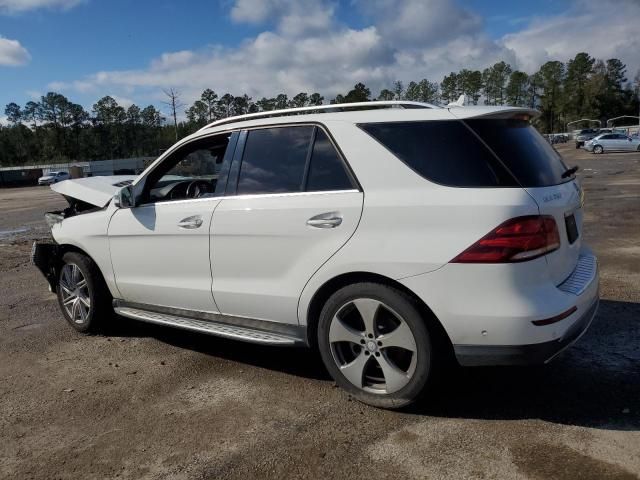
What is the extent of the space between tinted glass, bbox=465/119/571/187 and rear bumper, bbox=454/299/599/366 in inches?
34.3

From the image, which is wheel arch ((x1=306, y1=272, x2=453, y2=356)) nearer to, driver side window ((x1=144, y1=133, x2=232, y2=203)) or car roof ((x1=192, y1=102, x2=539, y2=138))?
car roof ((x1=192, y1=102, x2=539, y2=138))

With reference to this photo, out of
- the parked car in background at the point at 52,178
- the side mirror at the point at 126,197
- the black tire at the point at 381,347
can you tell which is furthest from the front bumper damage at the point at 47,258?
the parked car in background at the point at 52,178

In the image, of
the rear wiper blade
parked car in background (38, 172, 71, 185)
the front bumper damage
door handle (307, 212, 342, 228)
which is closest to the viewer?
door handle (307, 212, 342, 228)

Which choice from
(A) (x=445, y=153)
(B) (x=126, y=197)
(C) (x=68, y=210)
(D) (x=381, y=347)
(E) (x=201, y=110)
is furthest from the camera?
(E) (x=201, y=110)

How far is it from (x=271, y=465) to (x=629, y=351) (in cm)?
287

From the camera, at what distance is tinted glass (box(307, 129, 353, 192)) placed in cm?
348

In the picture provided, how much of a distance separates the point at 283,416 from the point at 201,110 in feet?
375

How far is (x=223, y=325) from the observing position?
4055 mm

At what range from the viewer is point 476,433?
10.2 feet

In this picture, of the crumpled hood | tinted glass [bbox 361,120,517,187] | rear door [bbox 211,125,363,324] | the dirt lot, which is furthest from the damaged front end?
tinted glass [bbox 361,120,517,187]

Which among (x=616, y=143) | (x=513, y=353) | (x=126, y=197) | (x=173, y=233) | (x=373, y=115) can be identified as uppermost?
(x=373, y=115)

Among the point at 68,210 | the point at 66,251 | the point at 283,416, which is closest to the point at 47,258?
the point at 66,251

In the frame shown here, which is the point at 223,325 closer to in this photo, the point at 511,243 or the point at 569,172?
the point at 511,243

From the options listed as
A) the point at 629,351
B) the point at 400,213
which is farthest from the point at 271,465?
the point at 629,351
